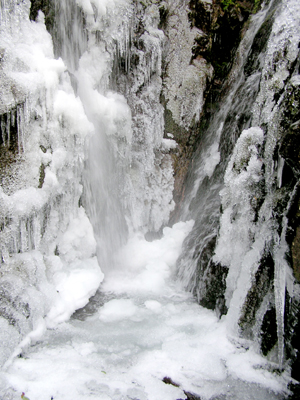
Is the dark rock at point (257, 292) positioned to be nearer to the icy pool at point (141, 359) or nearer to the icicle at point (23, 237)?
the icy pool at point (141, 359)

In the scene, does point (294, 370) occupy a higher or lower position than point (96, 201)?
lower

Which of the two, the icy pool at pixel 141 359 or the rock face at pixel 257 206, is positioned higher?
the rock face at pixel 257 206

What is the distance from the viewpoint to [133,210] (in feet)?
17.7

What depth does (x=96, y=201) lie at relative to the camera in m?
4.79

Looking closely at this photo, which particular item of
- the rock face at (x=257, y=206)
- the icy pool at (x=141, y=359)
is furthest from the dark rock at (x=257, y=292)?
the icy pool at (x=141, y=359)

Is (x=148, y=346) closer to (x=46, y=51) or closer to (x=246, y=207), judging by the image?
(x=246, y=207)

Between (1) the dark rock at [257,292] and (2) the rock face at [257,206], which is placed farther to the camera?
(1) the dark rock at [257,292]

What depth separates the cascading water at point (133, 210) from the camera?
266cm

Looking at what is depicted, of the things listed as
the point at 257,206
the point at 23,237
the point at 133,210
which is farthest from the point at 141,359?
the point at 133,210

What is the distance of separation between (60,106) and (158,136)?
2.17m

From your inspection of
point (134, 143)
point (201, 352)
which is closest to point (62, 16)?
point (134, 143)

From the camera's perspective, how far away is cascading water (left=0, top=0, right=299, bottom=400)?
266 cm

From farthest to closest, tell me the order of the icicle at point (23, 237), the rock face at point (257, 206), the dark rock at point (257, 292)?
the icicle at point (23, 237)
the dark rock at point (257, 292)
the rock face at point (257, 206)

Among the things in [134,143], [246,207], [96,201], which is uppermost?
[134,143]
